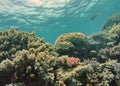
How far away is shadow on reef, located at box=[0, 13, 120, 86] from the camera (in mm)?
8180

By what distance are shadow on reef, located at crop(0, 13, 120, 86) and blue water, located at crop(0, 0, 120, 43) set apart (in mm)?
15429

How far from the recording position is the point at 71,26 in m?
48.9

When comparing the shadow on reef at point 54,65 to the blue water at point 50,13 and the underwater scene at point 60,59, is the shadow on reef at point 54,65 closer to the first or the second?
the underwater scene at point 60,59

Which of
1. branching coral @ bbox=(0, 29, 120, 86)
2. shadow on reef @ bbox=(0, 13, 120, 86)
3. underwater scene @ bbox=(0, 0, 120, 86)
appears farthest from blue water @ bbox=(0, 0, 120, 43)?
branching coral @ bbox=(0, 29, 120, 86)

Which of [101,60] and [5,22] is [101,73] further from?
[5,22]

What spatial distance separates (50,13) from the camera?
38031 millimetres

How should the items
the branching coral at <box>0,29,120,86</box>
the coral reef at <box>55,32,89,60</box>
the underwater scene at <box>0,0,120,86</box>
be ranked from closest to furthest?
the branching coral at <box>0,29,120,86</box> < the underwater scene at <box>0,0,120,86</box> < the coral reef at <box>55,32,89,60</box>

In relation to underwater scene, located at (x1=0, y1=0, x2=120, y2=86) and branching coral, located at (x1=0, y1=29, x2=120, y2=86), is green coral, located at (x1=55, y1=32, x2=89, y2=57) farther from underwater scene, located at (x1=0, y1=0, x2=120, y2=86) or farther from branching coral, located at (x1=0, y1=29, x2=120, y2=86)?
branching coral, located at (x1=0, y1=29, x2=120, y2=86)

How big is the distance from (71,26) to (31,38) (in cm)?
3618

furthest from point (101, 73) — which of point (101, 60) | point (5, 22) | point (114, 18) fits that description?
point (5, 22)

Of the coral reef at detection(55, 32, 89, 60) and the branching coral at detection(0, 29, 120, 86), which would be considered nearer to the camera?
the branching coral at detection(0, 29, 120, 86)

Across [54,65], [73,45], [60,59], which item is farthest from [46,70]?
[73,45]

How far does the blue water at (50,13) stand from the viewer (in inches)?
1325

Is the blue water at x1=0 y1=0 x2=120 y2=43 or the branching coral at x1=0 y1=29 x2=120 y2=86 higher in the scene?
the blue water at x1=0 y1=0 x2=120 y2=43
